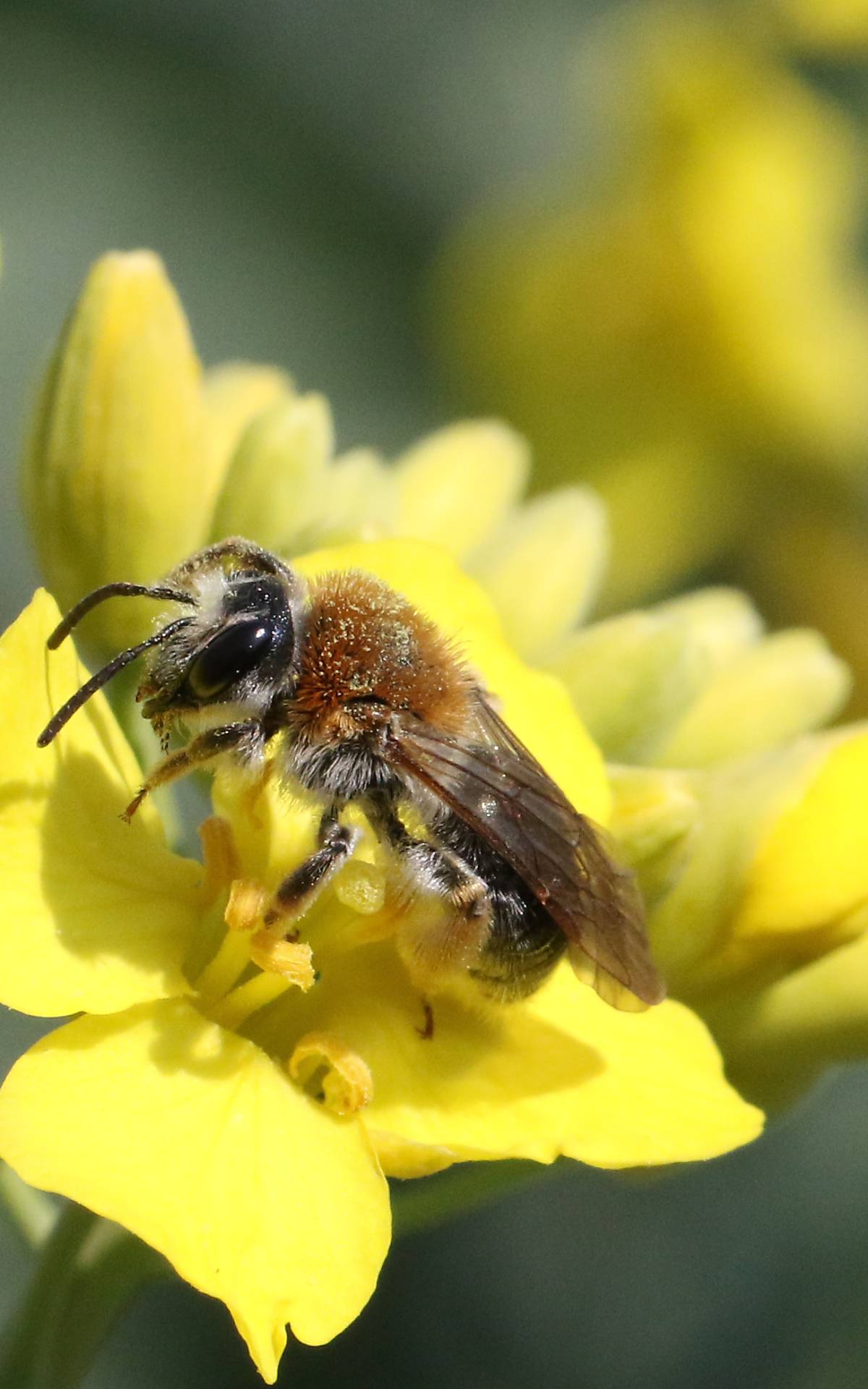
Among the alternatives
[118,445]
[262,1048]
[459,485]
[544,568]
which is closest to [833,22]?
[459,485]

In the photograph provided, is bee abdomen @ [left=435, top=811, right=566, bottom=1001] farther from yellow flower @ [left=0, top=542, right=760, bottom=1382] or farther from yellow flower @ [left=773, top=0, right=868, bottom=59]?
yellow flower @ [left=773, top=0, right=868, bottom=59]

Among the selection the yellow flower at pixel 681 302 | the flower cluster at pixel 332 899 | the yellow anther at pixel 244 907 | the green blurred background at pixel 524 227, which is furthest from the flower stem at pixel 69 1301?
the yellow flower at pixel 681 302

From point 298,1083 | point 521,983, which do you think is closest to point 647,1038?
point 521,983

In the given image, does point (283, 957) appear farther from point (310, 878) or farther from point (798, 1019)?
point (798, 1019)

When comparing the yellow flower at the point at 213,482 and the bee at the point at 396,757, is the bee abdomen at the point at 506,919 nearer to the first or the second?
the bee at the point at 396,757

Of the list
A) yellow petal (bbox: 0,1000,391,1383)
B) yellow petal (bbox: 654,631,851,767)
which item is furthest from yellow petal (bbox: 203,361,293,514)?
yellow petal (bbox: 0,1000,391,1383)

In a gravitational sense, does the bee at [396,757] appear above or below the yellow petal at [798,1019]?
above
